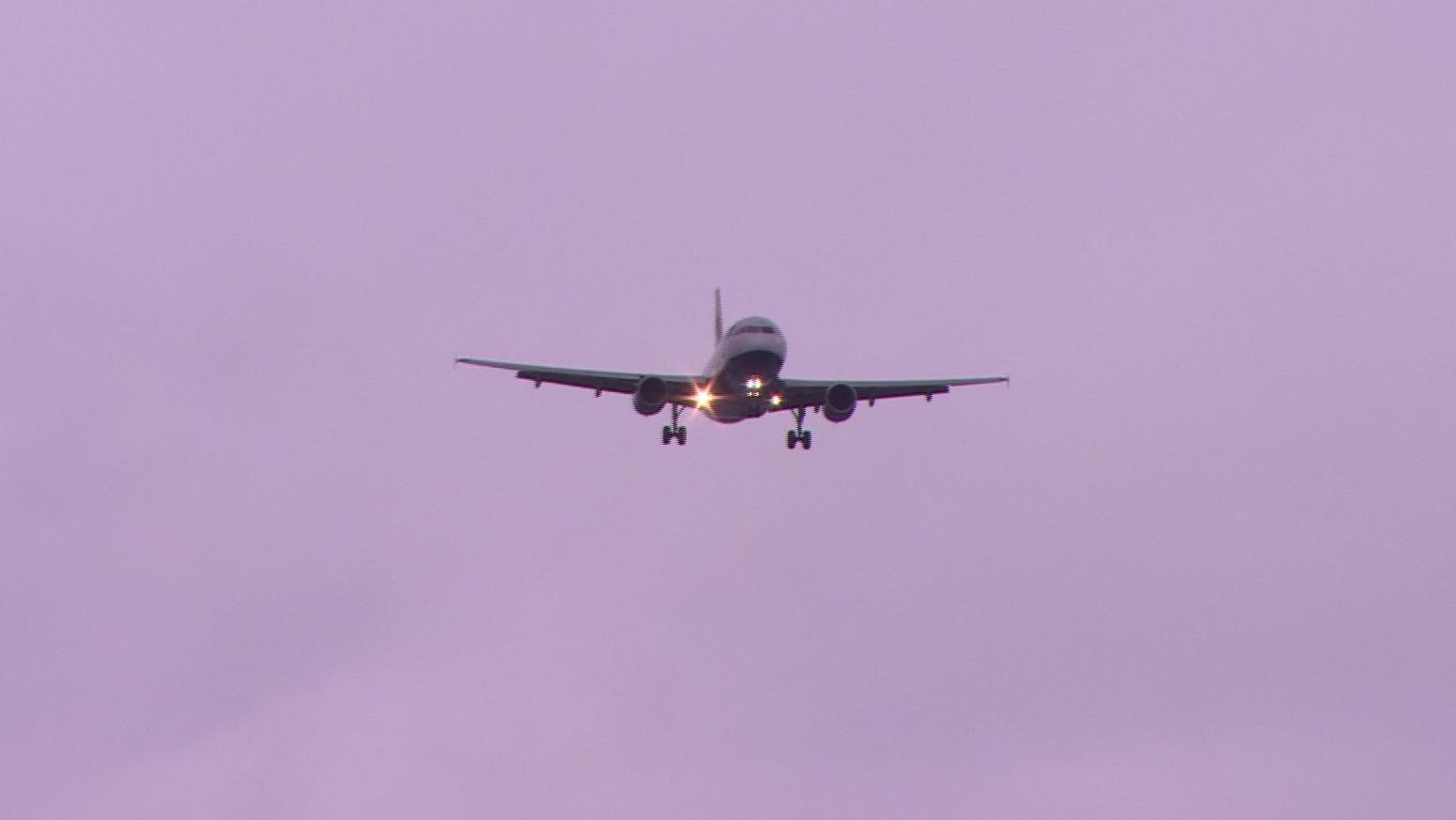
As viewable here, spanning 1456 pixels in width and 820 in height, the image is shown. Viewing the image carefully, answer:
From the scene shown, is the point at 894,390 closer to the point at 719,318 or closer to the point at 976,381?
the point at 976,381

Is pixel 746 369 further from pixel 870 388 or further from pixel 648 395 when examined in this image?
pixel 870 388

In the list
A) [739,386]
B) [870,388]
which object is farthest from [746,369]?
[870,388]

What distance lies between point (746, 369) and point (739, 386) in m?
1.79

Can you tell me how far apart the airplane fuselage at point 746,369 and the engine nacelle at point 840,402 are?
1.95m

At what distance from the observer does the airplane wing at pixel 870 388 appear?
74250 millimetres

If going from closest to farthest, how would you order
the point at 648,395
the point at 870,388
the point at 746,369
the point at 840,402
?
the point at 746,369 < the point at 648,395 < the point at 840,402 < the point at 870,388

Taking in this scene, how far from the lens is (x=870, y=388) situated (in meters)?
77.8

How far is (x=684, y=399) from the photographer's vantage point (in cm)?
7438

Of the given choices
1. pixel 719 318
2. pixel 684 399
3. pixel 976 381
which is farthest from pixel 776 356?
pixel 719 318

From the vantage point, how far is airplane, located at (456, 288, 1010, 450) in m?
69.3

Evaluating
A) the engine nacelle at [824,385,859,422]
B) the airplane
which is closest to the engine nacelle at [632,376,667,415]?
the airplane

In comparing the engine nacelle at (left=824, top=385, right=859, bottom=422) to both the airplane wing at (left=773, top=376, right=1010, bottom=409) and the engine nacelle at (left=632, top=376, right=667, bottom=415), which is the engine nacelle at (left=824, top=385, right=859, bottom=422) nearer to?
the airplane wing at (left=773, top=376, right=1010, bottom=409)

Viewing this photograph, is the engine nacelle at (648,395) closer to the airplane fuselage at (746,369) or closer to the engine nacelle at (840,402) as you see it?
the airplane fuselage at (746,369)

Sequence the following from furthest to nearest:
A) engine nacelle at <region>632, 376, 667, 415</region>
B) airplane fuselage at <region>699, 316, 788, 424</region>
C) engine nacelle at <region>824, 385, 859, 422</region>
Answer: engine nacelle at <region>824, 385, 859, 422</region>, engine nacelle at <region>632, 376, 667, 415</region>, airplane fuselage at <region>699, 316, 788, 424</region>
